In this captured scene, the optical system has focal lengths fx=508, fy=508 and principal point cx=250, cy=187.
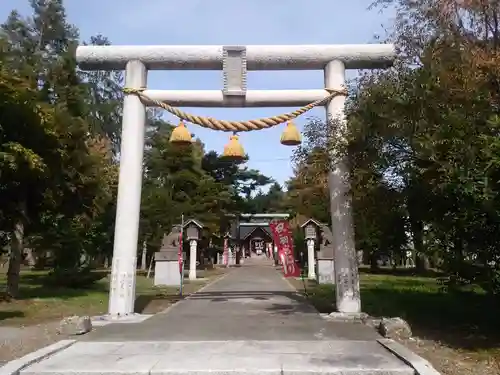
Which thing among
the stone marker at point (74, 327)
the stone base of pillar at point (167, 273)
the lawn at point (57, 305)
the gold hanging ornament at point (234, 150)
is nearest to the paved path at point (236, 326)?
the stone marker at point (74, 327)

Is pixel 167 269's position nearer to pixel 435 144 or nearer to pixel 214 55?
pixel 214 55

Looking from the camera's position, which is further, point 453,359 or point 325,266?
point 325,266

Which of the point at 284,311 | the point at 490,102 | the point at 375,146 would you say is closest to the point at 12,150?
the point at 284,311

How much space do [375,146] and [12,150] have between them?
876 cm

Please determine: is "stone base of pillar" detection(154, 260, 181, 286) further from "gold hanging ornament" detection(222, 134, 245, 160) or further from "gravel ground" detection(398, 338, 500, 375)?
"gravel ground" detection(398, 338, 500, 375)

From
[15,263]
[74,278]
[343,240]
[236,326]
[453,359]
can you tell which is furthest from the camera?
[74,278]

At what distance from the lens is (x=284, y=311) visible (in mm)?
12242

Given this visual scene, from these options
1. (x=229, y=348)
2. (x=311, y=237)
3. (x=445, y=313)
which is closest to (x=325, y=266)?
(x=311, y=237)

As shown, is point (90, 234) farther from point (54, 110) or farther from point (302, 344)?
point (302, 344)

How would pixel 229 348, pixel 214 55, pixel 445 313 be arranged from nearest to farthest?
1. pixel 229 348
2. pixel 214 55
3. pixel 445 313

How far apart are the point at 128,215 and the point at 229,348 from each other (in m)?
4.65

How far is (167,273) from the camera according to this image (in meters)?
21.6

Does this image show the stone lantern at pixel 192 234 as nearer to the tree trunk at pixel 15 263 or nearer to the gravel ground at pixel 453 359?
the tree trunk at pixel 15 263

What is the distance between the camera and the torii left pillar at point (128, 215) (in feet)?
35.7
